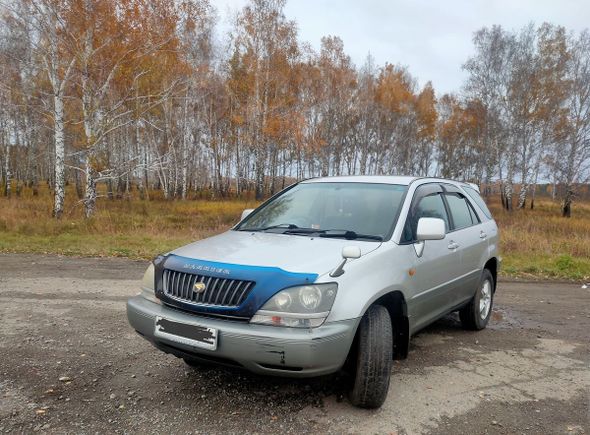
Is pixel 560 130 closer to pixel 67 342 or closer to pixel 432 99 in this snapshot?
pixel 432 99

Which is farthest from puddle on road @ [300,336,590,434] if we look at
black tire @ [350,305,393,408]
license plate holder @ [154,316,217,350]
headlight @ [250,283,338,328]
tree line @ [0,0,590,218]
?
tree line @ [0,0,590,218]

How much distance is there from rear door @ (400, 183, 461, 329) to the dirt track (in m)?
0.55

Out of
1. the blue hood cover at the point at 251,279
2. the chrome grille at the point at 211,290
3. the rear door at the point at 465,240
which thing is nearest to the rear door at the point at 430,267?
the rear door at the point at 465,240

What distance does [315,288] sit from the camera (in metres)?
2.75

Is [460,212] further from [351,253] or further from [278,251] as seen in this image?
[278,251]

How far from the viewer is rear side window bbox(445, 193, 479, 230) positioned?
4.70 m

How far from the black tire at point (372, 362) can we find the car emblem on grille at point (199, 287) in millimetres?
1071

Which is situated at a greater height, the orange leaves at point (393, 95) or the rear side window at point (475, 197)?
the orange leaves at point (393, 95)

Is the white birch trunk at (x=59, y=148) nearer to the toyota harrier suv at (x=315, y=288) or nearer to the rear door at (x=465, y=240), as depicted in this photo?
the toyota harrier suv at (x=315, y=288)

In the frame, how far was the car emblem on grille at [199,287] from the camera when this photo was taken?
286cm

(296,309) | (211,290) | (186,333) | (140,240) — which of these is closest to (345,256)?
(296,309)

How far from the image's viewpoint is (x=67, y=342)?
4.25m

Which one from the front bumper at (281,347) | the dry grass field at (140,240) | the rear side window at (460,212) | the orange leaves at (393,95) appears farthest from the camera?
the orange leaves at (393,95)

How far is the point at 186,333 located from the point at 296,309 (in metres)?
0.75
